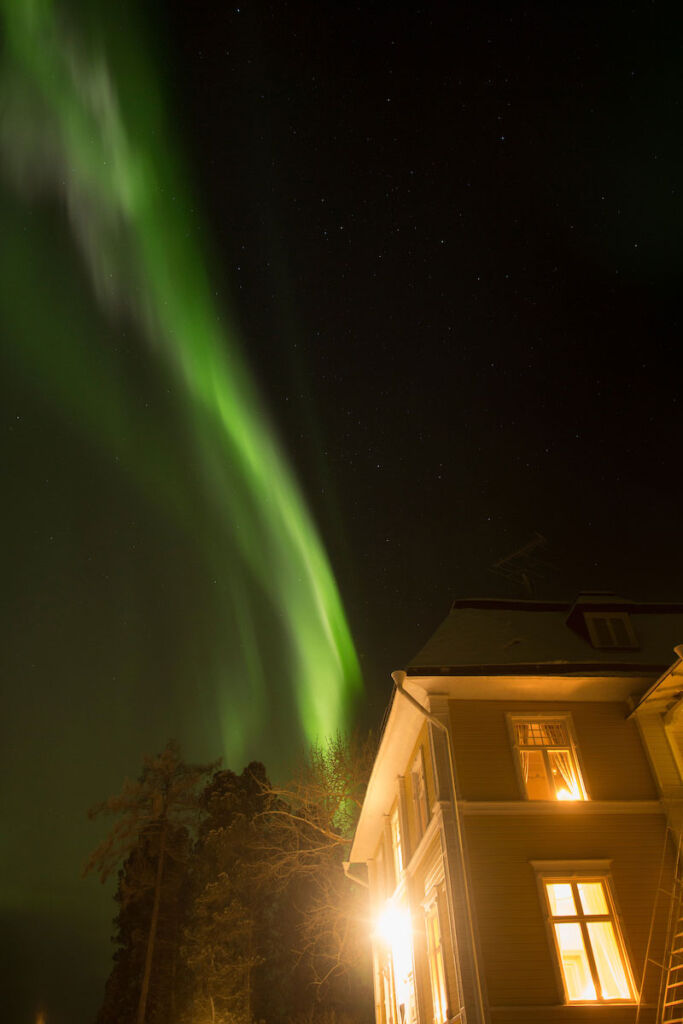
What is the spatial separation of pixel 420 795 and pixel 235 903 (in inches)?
922

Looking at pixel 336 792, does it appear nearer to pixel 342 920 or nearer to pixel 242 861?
pixel 342 920

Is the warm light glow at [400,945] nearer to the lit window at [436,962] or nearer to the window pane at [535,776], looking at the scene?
the lit window at [436,962]

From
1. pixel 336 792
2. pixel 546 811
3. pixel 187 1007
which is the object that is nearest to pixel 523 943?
pixel 546 811

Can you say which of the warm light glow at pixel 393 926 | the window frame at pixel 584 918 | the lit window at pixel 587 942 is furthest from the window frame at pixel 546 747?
the warm light glow at pixel 393 926

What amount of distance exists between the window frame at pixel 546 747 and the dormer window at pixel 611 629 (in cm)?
248

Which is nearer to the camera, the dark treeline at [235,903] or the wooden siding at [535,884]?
the wooden siding at [535,884]

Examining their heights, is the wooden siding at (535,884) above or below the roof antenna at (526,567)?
below

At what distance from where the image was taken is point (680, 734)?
593 inches

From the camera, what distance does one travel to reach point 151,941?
36719 millimetres

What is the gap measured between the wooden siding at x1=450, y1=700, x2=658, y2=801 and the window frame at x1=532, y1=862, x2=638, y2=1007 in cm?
138

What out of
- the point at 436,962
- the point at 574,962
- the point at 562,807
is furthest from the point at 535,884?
the point at 436,962

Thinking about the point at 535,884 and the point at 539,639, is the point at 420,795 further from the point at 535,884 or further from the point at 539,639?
the point at 539,639

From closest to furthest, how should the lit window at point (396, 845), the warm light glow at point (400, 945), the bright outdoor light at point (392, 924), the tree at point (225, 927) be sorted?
1. the warm light glow at point (400, 945)
2. the bright outdoor light at point (392, 924)
3. the lit window at point (396, 845)
4. the tree at point (225, 927)

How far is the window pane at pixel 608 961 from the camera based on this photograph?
40.1ft
